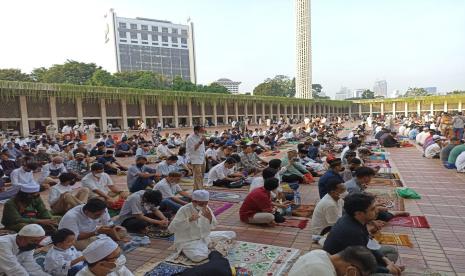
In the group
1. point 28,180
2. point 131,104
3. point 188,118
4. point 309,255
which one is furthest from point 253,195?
point 188,118

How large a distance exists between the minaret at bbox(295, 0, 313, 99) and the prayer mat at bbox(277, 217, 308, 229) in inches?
2751

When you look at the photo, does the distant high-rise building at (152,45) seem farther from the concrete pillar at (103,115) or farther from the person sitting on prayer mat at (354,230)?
the person sitting on prayer mat at (354,230)

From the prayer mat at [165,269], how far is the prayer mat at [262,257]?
0.60 metres

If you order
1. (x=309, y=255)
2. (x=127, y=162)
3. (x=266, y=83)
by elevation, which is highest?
(x=266, y=83)

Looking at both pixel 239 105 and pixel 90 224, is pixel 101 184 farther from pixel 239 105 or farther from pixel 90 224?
pixel 239 105

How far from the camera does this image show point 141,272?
3.70 m

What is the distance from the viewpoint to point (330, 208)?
405 cm

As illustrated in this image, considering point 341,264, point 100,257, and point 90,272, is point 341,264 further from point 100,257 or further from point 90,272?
point 90,272

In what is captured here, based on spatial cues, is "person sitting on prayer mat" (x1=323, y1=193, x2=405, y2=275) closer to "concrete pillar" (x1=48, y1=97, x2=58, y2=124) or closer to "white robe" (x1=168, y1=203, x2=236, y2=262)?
"white robe" (x1=168, y1=203, x2=236, y2=262)

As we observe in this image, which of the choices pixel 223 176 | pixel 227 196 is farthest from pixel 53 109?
pixel 227 196

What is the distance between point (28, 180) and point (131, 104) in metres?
28.0

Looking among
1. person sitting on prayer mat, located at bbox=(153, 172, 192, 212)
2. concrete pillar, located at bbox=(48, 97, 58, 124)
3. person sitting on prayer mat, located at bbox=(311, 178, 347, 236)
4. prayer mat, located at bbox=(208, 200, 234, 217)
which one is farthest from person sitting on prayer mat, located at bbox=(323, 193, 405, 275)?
concrete pillar, located at bbox=(48, 97, 58, 124)

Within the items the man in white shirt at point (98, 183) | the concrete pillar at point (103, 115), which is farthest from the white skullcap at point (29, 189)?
the concrete pillar at point (103, 115)

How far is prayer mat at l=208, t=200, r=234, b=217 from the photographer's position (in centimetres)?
602
